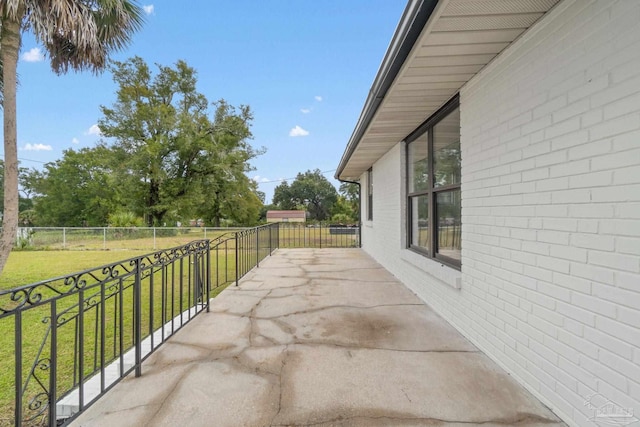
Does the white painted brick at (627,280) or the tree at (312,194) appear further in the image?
the tree at (312,194)

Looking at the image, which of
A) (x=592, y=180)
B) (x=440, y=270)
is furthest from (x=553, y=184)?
(x=440, y=270)

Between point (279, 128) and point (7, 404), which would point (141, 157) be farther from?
point (7, 404)

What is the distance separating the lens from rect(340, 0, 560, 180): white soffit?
168 cm

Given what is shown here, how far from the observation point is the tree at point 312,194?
50.7 metres

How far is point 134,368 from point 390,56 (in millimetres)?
2944

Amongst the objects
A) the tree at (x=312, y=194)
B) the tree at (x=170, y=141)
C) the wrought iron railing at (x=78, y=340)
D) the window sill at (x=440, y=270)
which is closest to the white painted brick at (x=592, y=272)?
the window sill at (x=440, y=270)

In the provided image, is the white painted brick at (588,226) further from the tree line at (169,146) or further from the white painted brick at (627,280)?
the tree line at (169,146)

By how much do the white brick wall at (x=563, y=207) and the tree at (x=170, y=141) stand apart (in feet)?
59.8

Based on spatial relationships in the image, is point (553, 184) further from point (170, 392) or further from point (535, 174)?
point (170, 392)

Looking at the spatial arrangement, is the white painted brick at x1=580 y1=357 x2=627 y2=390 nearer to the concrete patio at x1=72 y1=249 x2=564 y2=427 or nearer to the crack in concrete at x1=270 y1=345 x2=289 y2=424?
the concrete patio at x1=72 y1=249 x2=564 y2=427

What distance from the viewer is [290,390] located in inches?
75.6

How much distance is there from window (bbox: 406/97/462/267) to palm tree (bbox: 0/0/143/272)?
5.81 meters

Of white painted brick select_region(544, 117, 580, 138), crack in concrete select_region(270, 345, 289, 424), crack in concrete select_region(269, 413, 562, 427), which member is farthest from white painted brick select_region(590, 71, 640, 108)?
crack in concrete select_region(270, 345, 289, 424)

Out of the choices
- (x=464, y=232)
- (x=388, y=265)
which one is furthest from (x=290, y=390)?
(x=388, y=265)
